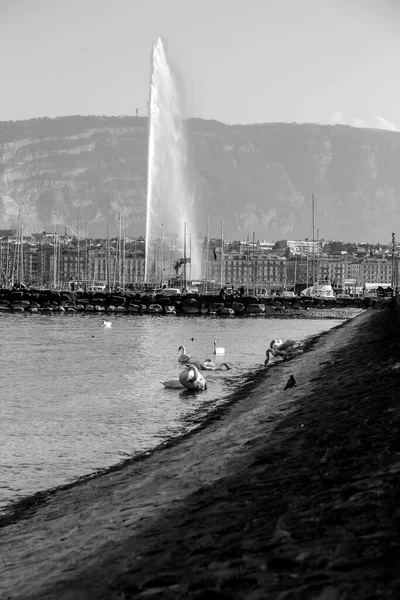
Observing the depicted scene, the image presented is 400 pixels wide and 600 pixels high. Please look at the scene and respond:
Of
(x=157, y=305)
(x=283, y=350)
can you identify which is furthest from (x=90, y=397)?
(x=157, y=305)

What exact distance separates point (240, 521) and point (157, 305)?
282ft

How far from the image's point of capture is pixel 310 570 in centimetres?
688

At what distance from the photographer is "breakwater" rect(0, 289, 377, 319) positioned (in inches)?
3676

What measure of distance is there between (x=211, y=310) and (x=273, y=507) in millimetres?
87551

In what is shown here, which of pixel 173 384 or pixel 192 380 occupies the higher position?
pixel 192 380

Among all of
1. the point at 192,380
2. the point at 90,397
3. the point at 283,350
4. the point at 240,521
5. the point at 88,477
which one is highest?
the point at 240,521

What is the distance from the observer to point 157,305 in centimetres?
9462

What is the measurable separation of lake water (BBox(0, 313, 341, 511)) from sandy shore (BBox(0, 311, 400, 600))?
1780mm

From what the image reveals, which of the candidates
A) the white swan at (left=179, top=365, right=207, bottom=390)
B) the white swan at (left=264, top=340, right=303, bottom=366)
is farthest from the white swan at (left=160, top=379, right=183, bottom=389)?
the white swan at (left=264, top=340, right=303, bottom=366)

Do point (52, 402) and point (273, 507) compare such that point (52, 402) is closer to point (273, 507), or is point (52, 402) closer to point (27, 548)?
point (27, 548)

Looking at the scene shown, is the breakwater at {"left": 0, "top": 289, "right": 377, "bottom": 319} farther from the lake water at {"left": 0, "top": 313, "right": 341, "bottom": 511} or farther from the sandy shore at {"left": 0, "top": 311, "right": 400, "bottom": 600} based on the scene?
the sandy shore at {"left": 0, "top": 311, "right": 400, "bottom": 600}

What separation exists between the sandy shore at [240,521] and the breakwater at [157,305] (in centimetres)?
7568

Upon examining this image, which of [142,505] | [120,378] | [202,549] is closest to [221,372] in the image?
[120,378]

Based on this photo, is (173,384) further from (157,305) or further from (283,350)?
(157,305)
